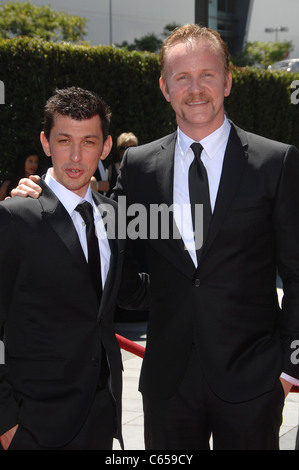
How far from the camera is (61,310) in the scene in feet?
8.76

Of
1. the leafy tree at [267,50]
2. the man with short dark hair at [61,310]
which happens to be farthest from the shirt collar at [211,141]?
the leafy tree at [267,50]

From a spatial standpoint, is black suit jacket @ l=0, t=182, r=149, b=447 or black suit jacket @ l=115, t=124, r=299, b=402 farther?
black suit jacket @ l=115, t=124, r=299, b=402

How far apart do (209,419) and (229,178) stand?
108cm

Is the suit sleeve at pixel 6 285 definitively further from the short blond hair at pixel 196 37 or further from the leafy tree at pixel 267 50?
the leafy tree at pixel 267 50

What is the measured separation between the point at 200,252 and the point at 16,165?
6.09 metres

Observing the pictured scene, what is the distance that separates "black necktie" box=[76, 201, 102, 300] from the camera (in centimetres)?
278

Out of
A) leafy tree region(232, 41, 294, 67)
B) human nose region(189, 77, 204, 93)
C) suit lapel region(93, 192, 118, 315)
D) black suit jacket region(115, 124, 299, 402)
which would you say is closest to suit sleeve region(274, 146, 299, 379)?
black suit jacket region(115, 124, 299, 402)

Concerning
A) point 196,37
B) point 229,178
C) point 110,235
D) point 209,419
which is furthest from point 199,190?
point 209,419

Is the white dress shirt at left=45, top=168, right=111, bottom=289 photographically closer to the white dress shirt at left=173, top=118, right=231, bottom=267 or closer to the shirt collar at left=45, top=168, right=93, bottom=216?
the shirt collar at left=45, top=168, right=93, bottom=216

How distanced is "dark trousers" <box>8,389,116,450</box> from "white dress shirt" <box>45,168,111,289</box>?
52cm

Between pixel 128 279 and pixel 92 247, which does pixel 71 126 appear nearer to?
pixel 92 247

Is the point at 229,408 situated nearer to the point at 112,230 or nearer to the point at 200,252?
the point at 200,252

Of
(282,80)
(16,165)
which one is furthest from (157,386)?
(282,80)

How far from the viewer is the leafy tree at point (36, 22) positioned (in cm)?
3738
